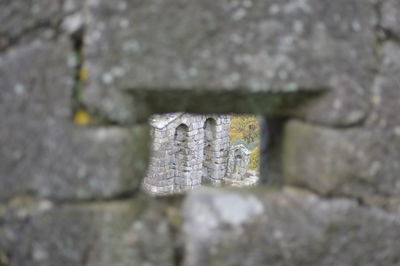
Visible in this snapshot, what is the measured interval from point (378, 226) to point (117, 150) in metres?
0.98

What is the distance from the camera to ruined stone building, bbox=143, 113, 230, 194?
10805 millimetres

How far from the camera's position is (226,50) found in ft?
4.88

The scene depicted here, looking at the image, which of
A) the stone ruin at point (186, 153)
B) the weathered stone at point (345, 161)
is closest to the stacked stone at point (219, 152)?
the stone ruin at point (186, 153)

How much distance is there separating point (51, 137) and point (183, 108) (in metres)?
0.48

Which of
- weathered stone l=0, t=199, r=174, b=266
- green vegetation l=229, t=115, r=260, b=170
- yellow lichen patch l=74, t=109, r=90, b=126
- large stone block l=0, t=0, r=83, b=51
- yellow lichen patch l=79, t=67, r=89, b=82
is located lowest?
green vegetation l=229, t=115, r=260, b=170

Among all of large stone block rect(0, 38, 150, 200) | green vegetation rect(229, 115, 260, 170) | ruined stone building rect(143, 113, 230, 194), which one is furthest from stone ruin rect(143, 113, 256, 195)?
large stone block rect(0, 38, 150, 200)

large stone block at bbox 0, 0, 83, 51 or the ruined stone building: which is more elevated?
large stone block at bbox 0, 0, 83, 51

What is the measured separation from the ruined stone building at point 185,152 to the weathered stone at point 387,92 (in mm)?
8997

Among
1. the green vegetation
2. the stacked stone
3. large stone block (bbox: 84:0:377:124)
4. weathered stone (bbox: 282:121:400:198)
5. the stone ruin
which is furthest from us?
the green vegetation

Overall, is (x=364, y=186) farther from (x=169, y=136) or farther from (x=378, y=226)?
(x=169, y=136)

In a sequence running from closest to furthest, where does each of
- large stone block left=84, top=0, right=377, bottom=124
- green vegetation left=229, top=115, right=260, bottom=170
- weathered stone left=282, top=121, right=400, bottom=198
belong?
large stone block left=84, top=0, right=377, bottom=124 < weathered stone left=282, top=121, right=400, bottom=198 < green vegetation left=229, top=115, right=260, bottom=170

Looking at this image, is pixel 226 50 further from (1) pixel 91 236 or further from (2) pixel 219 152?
(2) pixel 219 152

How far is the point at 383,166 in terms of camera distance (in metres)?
1.63

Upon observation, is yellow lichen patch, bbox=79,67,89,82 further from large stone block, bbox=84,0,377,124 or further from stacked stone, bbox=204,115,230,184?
stacked stone, bbox=204,115,230,184
